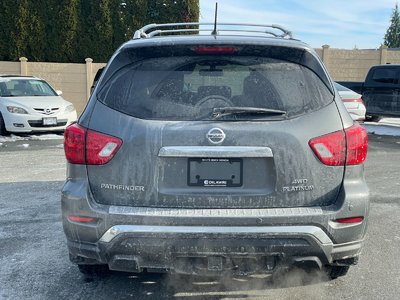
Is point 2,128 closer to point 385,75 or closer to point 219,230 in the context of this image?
point 219,230

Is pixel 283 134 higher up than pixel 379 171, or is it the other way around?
pixel 283 134

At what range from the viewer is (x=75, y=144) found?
9.77 ft

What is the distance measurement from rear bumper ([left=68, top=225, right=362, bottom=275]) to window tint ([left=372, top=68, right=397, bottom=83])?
12.5m

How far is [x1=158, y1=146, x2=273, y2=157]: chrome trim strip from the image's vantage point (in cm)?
282

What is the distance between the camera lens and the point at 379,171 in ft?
26.7

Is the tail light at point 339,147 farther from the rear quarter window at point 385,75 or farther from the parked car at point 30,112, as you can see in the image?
the rear quarter window at point 385,75

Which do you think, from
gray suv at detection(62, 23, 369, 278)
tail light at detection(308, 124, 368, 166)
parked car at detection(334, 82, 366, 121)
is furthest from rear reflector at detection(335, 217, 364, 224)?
parked car at detection(334, 82, 366, 121)

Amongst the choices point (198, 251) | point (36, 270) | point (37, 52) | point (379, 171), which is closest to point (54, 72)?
point (37, 52)

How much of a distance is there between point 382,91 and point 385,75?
0.50m

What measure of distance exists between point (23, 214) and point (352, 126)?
13.1ft

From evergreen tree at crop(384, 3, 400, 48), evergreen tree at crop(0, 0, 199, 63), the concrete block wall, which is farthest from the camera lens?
evergreen tree at crop(384, 3, 400, 48)

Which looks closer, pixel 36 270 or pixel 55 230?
pixel 36 270

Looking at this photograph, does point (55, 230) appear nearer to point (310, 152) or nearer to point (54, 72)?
point (310, 152)

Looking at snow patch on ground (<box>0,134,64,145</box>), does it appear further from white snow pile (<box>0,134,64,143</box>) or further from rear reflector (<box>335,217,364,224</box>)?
rear reflector (<box>335,217,364,224</box>)
